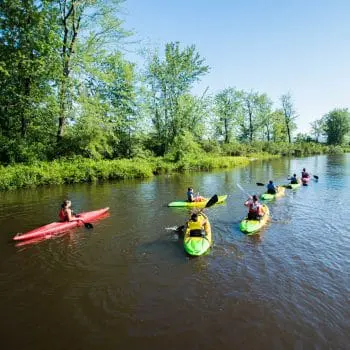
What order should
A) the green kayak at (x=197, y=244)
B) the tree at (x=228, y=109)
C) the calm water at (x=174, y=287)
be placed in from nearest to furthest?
the calm water at (x=174, y=287) < the green kayak at (x=197, y=244) < the tree at (x=228, y=109)

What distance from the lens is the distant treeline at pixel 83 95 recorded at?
26.8m

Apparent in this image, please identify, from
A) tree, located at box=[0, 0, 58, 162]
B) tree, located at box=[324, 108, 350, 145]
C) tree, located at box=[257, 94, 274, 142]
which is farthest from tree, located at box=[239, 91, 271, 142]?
tree, located at box=[0, 0, 58, 162]

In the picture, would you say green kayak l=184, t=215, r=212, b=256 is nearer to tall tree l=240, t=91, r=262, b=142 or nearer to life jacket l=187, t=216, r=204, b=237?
life jacket l=187, t=216, r=204, b=237

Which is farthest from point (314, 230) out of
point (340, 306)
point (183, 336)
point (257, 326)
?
point (183, 336)

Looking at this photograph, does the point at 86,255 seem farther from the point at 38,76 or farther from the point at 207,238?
the point at 38,76

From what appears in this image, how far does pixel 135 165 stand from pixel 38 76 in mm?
11065

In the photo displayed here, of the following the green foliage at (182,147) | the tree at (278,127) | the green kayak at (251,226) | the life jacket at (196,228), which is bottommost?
the green kayak at (251,226)

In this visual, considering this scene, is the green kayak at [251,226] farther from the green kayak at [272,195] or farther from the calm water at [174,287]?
the green kayak at [272,195]

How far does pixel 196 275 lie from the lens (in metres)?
9.16

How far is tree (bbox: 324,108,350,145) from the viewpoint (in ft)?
282

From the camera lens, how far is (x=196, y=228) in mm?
11445

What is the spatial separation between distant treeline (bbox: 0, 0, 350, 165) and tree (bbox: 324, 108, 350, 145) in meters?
55.0

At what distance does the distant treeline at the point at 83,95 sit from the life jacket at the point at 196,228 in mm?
19517

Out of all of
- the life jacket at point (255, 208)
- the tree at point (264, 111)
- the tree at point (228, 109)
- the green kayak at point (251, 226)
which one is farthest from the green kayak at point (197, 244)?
the tree at point (264, 111)
